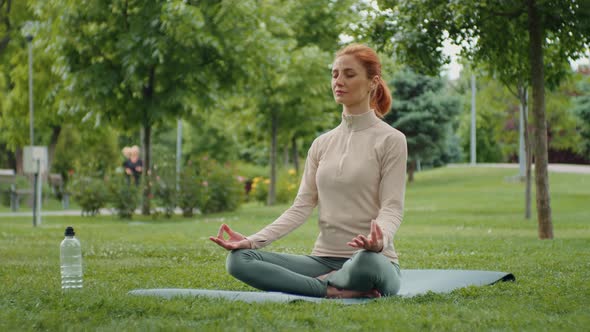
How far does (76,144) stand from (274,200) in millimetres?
16587

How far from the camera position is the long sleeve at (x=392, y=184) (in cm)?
612

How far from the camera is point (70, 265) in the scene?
7992 millimetres

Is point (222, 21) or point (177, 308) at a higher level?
point (222, 21)

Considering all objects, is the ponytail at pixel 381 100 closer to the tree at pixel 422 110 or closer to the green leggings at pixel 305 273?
the green leggings at pixel 305 273

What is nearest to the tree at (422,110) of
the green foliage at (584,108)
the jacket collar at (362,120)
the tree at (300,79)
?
the green foliage at (584,108)

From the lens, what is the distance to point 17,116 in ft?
103

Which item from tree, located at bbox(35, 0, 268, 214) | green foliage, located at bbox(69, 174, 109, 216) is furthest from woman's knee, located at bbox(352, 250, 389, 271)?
green foliage, located at bbox(69, 174, 109, 216)

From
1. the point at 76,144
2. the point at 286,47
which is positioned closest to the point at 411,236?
the point at 286,47

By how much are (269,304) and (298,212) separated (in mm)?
918

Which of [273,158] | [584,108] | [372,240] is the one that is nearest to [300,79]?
[273,158]

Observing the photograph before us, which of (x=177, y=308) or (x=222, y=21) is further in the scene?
(x=222, y=21)

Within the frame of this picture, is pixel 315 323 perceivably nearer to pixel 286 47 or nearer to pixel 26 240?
pixel 26 240

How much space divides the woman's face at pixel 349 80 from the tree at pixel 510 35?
273 inches

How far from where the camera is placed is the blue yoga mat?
627 cm
